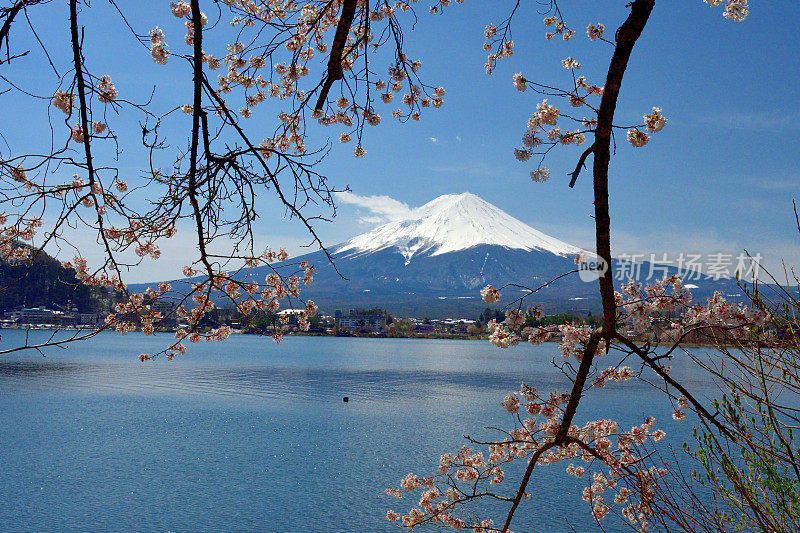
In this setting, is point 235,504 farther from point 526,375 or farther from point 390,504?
point 526,375

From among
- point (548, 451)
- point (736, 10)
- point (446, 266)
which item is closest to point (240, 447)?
point (548, 451)

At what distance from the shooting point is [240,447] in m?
15.0

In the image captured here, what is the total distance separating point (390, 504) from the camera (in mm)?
10719

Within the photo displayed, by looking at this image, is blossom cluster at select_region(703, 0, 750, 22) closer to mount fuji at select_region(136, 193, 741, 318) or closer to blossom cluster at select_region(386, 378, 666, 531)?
blossom cluster at select_region(386, 378, 666, 531)

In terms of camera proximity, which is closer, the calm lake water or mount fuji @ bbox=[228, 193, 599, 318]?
the calm lake water

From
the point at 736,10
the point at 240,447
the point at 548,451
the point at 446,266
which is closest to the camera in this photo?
the point at 736,10

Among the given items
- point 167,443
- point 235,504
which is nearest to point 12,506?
point 235,504

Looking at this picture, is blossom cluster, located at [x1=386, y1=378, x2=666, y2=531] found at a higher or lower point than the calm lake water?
higher

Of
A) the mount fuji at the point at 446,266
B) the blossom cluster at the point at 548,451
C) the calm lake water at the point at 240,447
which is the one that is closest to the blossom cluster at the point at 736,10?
the blossom cluster at the point at 548,451

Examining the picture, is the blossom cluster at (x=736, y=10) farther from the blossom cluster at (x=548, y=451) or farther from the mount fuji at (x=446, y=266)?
the mount fuji at (x=446, y=266)

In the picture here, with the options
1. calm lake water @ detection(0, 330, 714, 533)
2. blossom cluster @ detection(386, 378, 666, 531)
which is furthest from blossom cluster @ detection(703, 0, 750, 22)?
calm lake water @ detection(0, 330, 714, 533)

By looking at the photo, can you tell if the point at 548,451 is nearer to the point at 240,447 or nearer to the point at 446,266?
the point at 240,447

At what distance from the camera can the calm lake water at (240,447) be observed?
33.5 ft

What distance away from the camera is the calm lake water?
10211mm
